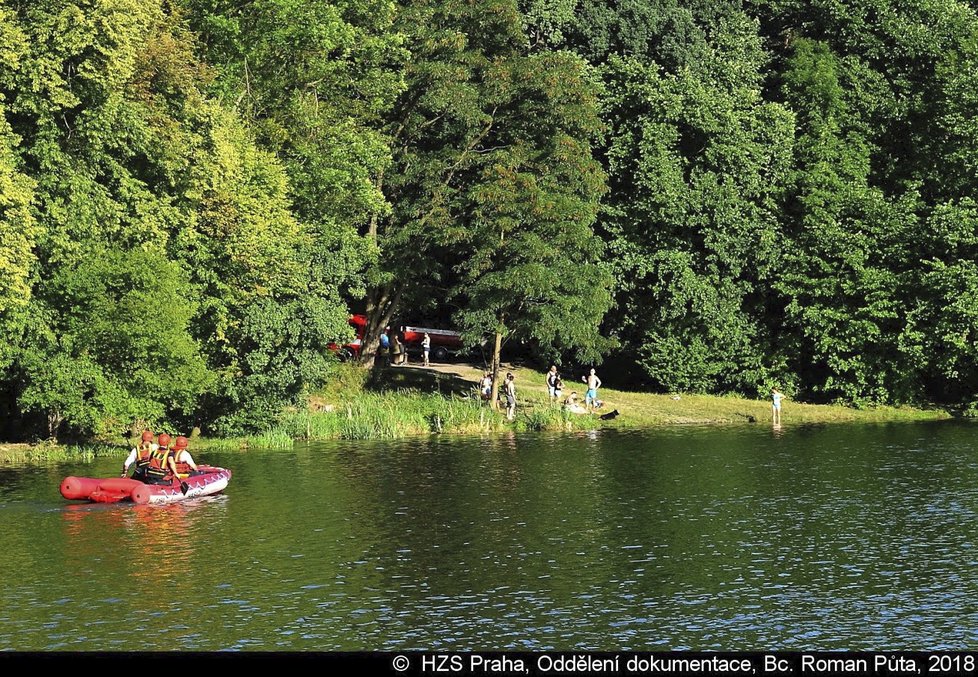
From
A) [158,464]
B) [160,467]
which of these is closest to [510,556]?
[160,467]

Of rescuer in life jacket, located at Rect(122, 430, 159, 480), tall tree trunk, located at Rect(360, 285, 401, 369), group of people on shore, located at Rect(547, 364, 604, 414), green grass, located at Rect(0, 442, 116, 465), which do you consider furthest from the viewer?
tall tree trunk, located at Rect(360, 285, 401, 369)

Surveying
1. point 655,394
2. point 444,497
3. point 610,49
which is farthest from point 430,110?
point 444,497

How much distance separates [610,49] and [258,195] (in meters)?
25.2

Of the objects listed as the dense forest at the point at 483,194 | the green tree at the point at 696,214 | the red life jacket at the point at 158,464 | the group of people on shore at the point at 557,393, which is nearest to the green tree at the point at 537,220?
the dense forest at the point at 483,194

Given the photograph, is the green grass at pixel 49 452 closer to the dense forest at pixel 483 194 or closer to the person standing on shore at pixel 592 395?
the dense forest at pixel 483 194

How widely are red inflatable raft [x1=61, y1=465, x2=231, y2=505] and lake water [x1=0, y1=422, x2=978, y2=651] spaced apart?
0.44m

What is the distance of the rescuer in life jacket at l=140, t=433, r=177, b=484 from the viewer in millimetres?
37250

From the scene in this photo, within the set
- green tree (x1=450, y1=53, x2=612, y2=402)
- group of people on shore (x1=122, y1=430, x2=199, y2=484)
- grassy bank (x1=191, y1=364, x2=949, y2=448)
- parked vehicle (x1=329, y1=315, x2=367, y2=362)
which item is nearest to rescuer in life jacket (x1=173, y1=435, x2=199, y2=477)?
group of people on shore (x1=122, y1=430, x2=199, y2=484)

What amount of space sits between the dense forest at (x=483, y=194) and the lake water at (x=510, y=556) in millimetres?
6250

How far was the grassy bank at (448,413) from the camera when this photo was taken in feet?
167

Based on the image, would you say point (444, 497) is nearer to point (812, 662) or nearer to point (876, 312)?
point (812, 662)

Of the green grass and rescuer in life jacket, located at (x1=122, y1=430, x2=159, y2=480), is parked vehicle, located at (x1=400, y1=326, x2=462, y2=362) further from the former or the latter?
rescuer in life jacket, located at (x1=122, y1=430, x2=159, y2=480)

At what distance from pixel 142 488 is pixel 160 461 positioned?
130cm

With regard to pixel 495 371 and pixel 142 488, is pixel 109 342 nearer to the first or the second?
pixel 142 488
